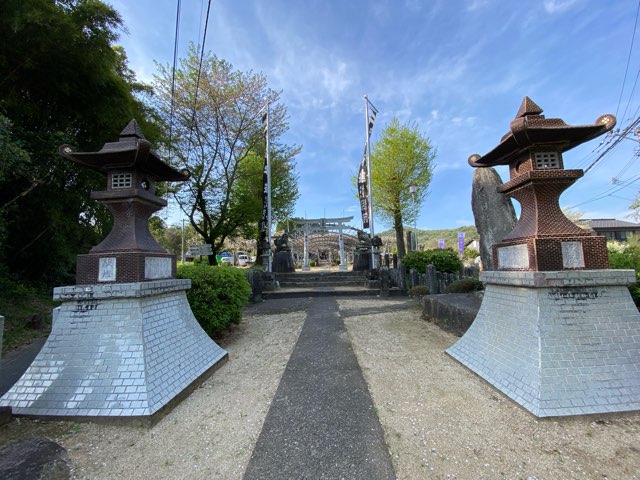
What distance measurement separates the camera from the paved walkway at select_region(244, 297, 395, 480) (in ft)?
6.24

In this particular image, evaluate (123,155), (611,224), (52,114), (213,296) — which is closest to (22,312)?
(52,114)

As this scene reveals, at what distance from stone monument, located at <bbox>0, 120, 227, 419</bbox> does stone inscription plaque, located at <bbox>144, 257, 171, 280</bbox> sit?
12 mm

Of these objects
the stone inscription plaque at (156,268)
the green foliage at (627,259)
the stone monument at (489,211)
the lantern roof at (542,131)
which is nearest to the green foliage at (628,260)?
the green foliage at (627,259)

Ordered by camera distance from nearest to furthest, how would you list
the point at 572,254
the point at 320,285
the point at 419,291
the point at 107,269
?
the point at 572,254 → the point at 107,269 → the point at 419,291 → the point at 320,285

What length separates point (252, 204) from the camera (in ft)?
56.1

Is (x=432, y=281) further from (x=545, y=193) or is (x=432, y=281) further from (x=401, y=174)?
(x=401, y=174)

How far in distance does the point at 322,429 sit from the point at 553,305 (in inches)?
99.6

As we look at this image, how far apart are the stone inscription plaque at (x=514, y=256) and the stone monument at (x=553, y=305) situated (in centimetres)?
1

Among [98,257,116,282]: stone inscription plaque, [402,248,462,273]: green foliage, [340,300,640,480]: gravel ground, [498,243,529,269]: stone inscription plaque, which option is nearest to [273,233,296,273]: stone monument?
[402,248,462,273]: green foliage

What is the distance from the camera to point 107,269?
10.4 feet

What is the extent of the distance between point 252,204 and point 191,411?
1509 centimetres

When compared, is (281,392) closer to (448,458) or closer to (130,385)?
(130,385)

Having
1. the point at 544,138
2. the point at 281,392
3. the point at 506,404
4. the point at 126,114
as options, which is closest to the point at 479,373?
the point at 506,404

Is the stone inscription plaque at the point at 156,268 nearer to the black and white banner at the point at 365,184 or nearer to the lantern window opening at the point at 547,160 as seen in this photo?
the lantern window opening at the point at 547,160
